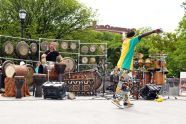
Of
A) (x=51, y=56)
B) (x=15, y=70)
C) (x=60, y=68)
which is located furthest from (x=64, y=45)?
(x=15, y=70)

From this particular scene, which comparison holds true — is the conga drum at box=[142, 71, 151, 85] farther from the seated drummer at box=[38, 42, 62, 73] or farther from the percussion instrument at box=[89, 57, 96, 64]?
the percussion instrument at box=[89, 57, 96, 64]

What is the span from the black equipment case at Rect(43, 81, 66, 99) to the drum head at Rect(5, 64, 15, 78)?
69.0 inches

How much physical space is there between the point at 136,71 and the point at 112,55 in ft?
152

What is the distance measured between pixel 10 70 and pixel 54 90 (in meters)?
2.34

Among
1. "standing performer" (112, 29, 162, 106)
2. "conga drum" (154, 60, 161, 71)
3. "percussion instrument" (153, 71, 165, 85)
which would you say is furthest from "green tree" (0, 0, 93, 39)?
"standing performer" (112, 29, 162, 106)

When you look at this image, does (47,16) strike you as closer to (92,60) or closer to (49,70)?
(92,60)

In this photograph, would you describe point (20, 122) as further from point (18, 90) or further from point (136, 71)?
point (136, 71)

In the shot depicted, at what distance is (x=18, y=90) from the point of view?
42.9ft

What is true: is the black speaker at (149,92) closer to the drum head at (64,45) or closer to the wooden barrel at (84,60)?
the drum head at (64,45)

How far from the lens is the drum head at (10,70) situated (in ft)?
46.7

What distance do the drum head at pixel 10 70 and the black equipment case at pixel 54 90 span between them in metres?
1.75

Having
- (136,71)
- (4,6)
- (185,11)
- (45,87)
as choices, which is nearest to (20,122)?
(45,87)

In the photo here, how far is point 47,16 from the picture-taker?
44781 mm

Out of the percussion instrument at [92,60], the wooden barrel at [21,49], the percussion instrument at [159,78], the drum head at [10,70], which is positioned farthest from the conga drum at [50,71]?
the percussion instrument at [92,60]
